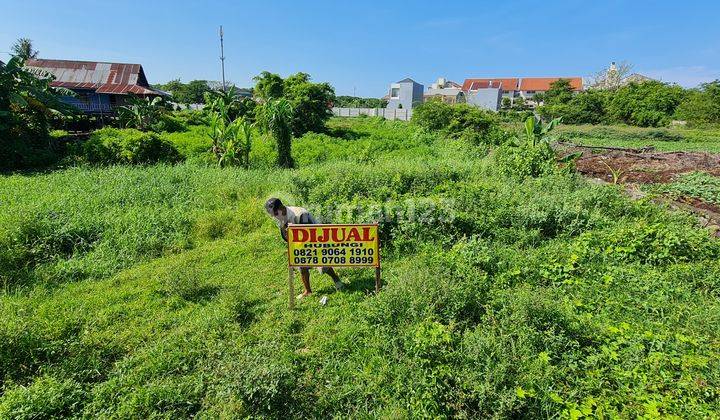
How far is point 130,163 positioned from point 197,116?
547 inches

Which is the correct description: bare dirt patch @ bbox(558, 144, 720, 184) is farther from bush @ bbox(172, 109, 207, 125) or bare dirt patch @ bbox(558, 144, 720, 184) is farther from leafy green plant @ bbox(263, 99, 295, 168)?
bush @ bbox(172, 109, 207, 125)

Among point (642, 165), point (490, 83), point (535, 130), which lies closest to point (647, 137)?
point (642, 165)

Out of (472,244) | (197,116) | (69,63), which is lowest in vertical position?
(472,244)

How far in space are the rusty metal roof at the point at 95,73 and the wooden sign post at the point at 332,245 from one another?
28322 mm

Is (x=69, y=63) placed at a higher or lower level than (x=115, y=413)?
higher

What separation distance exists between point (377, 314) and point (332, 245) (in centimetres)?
97

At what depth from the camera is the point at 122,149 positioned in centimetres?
1259

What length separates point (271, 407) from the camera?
10.0 feet

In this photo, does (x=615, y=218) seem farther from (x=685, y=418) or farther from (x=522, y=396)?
(x=522, y=396)

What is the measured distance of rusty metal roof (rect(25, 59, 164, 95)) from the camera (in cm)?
2761

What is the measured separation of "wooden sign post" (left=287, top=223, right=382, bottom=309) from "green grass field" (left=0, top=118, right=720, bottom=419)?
1.73ft

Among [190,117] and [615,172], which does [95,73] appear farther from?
[615,172]

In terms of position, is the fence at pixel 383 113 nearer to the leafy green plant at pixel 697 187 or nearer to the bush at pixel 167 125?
the bush at pixel 167 125

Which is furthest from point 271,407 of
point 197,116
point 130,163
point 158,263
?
point 197,116
